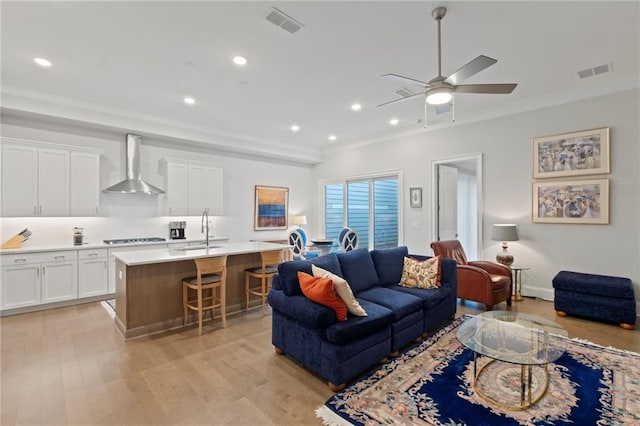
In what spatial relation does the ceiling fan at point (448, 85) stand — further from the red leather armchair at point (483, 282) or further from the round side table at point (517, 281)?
the round side table at point (517, 281)

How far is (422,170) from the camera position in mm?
6328

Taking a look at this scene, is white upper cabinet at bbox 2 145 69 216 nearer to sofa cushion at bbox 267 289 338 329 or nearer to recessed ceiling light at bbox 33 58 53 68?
recessed ceiling light at bbox 33 58 53 68

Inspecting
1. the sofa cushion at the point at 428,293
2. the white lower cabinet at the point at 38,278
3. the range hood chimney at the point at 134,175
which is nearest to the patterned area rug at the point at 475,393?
the sofa cushion at the point at 428,293

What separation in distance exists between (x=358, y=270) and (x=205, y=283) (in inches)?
75.8

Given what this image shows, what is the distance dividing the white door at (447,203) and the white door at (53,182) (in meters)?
6.68

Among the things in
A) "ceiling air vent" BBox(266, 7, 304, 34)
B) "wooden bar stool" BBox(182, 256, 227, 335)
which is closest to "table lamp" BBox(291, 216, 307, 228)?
"wooden bar stool" BBox(182, 256, 227, 335)

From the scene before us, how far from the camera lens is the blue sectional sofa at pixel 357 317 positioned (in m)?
2.52

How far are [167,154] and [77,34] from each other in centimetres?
326

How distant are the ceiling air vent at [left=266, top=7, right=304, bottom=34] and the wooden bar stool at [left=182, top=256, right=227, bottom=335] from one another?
2.74m

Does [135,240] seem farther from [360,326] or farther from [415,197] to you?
[415,197]

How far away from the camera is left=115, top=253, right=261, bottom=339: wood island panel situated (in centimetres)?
357

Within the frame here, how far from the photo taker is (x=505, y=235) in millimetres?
4812

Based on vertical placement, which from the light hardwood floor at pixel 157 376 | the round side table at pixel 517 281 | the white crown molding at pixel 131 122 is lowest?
the light hardwood floor at pixel 157 376

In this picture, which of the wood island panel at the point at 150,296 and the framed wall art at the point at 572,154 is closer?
the wood island panel at the point at 150,296
